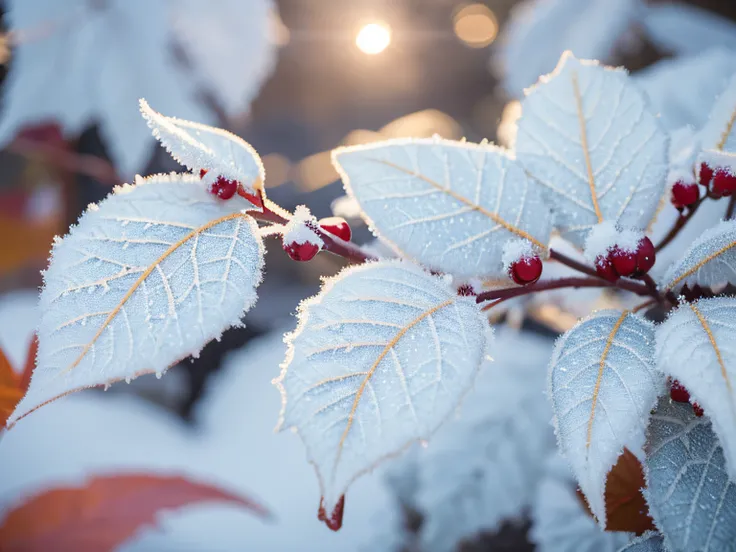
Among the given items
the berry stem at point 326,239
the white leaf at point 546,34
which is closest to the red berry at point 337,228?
the berry stem at point 326,239

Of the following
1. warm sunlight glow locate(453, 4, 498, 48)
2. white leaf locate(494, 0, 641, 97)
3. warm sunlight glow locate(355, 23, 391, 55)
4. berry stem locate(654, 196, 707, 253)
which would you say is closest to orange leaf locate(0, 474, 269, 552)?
berry stem locate(654, 196, 707, 253)

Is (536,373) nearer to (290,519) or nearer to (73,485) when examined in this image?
(290,519)

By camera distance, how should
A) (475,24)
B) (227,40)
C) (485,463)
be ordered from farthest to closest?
1. (475,24)
2. (227,40)
3. (485,463)

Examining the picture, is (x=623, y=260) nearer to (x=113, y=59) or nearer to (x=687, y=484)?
(x=687, y=484)

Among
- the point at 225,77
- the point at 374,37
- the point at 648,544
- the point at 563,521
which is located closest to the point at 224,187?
the point at 648,544

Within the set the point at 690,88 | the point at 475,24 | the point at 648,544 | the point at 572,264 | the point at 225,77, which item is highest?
the point at 475,24

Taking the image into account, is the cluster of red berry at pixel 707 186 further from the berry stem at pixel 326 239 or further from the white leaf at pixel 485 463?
the white leaf at pixel 485 463

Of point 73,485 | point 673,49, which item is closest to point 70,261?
point 73,485
